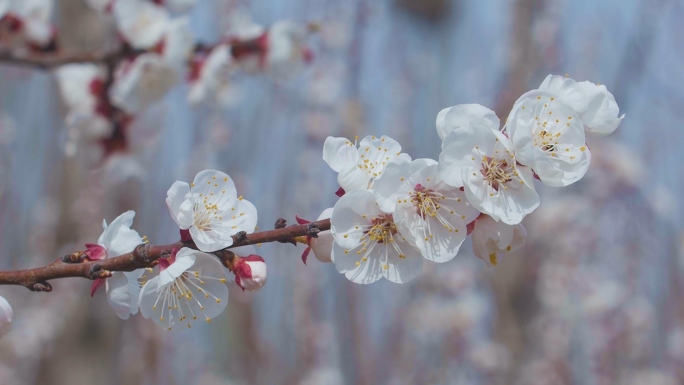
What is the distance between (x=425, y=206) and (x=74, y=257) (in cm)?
47

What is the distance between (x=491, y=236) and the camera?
0.82 m

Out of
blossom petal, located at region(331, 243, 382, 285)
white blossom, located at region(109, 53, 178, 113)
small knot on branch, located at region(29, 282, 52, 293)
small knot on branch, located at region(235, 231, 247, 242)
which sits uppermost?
white blossom, located at region(109, 53, 178, 113)

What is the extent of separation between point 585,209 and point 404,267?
3902 mm

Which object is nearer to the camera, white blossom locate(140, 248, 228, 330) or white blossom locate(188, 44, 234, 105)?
white blossom locate(140, 248, 228, 330)

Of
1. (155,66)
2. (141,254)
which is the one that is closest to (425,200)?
(141,254)

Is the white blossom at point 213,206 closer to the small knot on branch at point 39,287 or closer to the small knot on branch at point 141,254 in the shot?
the small knot on branch at point 141,254

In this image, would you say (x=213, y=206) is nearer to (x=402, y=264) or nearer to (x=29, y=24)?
(x=402, y=264)

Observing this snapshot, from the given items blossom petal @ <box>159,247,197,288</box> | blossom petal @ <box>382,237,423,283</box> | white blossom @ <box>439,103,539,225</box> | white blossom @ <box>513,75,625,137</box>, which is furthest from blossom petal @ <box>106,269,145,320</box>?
white blossom @ <box>513,75,625,137</box>

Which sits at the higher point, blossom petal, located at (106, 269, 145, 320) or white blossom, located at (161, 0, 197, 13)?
white blossom, located at (161, 0, 197, 13)

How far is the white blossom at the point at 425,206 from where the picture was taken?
0.78 m

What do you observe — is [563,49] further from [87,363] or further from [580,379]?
[87,363]

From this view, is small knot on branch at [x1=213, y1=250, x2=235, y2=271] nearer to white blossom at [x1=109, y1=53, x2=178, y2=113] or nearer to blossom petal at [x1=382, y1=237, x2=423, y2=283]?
Answer: blossom petal at [x1=382, y1=237, x2=423, y2=283]

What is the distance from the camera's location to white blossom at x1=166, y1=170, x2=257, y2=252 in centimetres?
80

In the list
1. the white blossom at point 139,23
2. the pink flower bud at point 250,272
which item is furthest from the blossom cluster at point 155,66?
the pink flower bud at point 250,272
